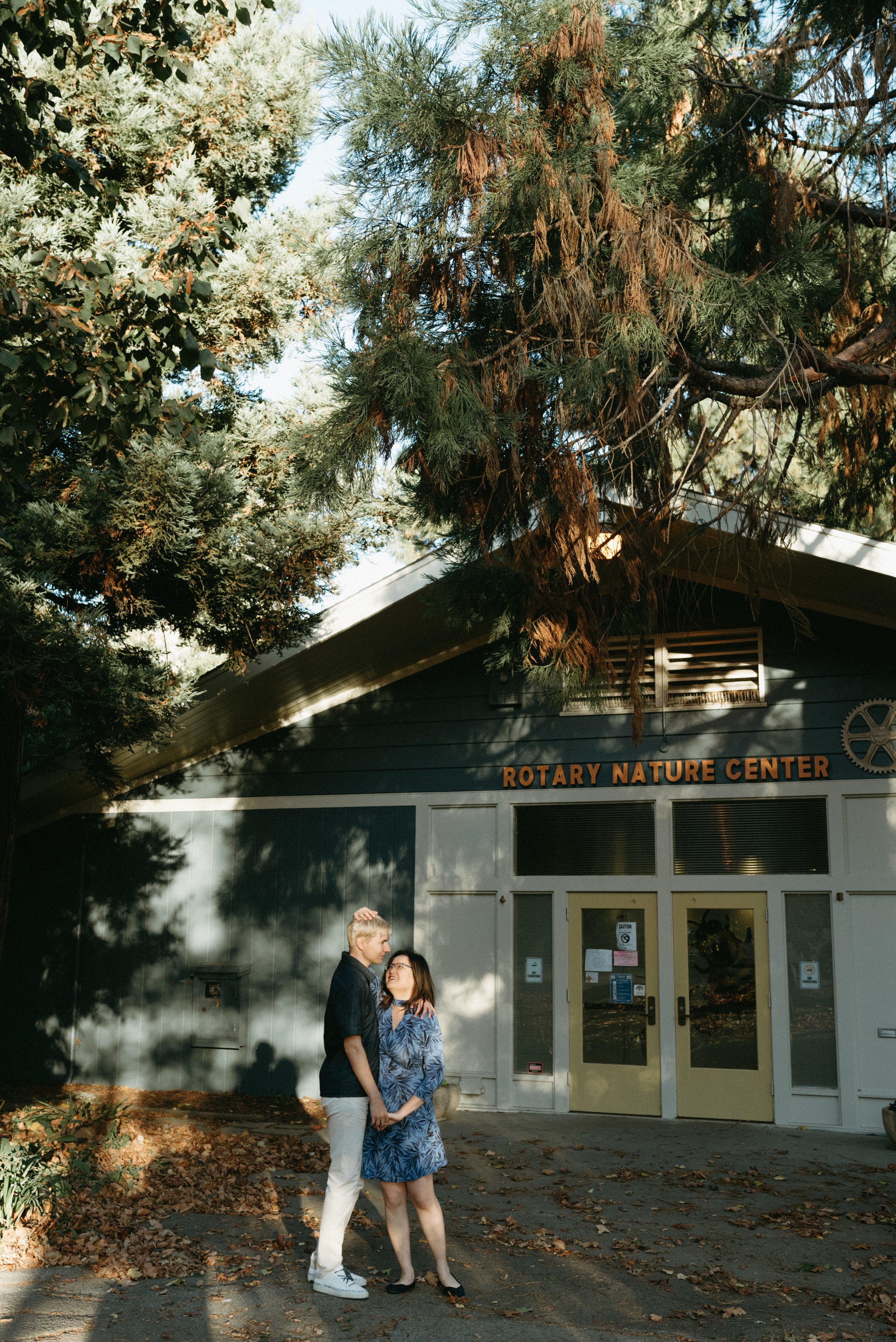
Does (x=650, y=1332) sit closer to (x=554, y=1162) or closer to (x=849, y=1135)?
(x=554, y=1162)

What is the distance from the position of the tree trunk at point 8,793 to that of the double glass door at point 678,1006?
5188 mm

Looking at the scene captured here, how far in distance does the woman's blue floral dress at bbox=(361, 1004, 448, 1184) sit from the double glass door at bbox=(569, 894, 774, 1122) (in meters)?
5.75

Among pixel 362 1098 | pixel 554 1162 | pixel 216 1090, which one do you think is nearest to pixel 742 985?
pixel 554 1162

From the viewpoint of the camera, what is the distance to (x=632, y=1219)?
6.61 metres

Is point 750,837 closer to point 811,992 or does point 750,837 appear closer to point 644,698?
point 811,992

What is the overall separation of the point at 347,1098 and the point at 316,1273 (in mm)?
911

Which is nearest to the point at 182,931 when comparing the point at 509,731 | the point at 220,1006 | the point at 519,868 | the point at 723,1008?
the point at 220,1006

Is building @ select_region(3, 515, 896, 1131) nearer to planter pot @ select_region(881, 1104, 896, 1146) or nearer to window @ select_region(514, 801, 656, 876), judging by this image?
window @ select_region(514, 801, 656, 876)

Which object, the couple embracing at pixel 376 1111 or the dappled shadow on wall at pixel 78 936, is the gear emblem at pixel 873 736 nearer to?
the couple embracing at pixel 376 1111

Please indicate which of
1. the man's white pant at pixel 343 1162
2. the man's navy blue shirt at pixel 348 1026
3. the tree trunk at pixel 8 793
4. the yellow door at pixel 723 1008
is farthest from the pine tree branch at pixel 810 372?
the yellow door at pixel 723 1008

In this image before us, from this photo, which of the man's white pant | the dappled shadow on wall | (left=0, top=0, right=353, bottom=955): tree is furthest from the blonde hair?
the dappled shadow on wall

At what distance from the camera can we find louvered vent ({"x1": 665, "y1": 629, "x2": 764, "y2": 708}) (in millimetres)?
10633

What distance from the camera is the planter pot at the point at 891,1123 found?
8.90m

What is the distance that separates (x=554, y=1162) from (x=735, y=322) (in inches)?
242
